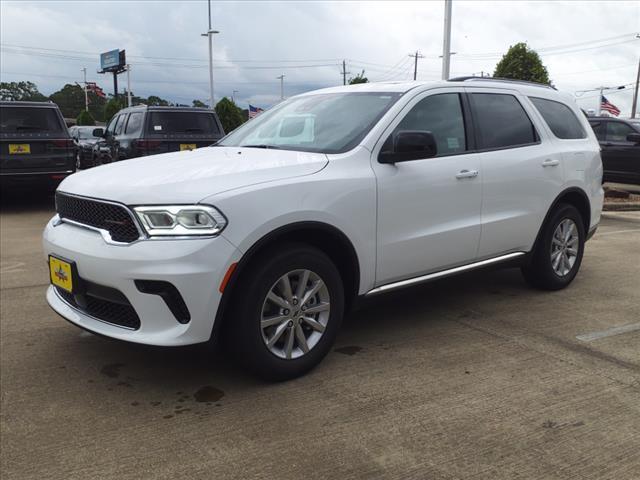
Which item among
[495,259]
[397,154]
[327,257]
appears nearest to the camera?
[327,257]

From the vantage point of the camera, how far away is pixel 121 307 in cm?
308

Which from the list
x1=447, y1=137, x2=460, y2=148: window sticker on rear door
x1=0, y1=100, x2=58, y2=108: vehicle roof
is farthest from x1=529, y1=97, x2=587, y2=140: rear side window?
x1=0, y1=100, x2=58, y2=108: vehicle roof

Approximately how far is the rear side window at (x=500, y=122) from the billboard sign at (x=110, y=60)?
70.0 meters

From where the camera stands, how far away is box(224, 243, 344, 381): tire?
10.0 feet

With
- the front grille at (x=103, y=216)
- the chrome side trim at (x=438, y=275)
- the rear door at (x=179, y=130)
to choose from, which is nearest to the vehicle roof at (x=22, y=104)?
the rear door at (x=179, y=130)

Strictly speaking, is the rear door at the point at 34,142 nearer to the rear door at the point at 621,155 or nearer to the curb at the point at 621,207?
the curb at the point at 621,207

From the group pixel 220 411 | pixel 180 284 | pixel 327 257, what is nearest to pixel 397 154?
pixel 327 257

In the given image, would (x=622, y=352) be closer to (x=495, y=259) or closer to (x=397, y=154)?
(x=495, y=259)

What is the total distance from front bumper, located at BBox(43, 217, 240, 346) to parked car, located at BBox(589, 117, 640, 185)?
36.5 ft

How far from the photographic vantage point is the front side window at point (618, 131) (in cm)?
1223

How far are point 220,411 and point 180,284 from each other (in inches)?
28.4

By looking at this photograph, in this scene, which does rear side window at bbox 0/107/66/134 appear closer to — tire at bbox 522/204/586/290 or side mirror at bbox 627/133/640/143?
tire at bbox 522/204/586/290

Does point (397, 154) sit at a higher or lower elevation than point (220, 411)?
higher

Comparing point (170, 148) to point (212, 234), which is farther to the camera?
point (170, 148)
